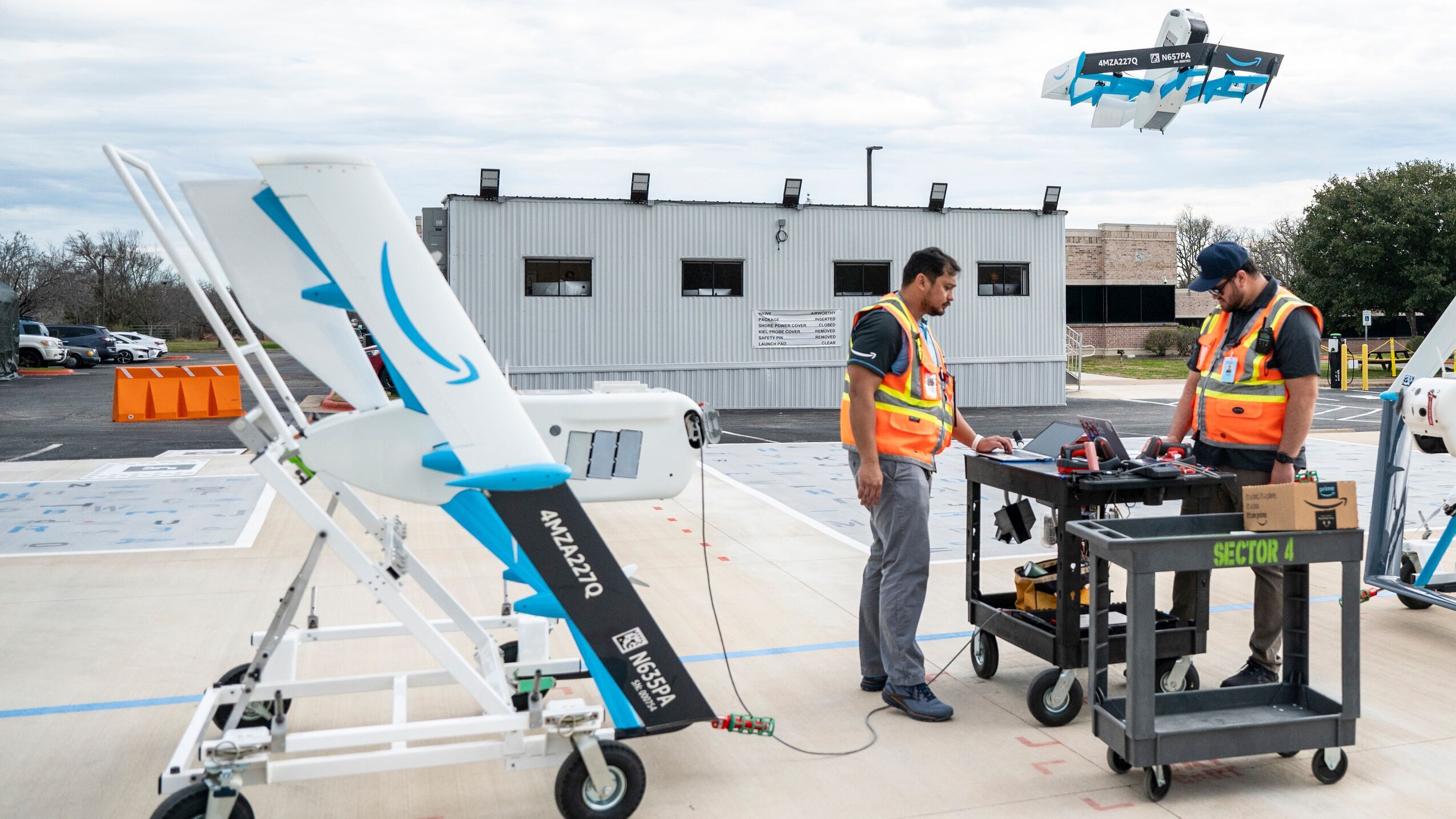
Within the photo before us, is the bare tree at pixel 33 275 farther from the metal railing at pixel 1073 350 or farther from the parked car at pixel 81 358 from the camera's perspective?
the metal railing at pixel 1073 350

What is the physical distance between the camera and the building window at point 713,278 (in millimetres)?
22688

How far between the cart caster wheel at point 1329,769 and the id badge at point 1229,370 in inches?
65.8

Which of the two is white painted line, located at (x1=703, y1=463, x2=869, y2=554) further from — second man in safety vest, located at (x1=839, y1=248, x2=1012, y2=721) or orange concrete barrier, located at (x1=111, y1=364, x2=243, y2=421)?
orange concrete barrier, located at (x1=111, y1=364, x2=243, y2=421)

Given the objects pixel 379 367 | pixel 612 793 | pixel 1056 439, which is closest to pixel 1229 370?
pixel 1056 439

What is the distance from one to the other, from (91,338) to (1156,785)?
4239 cm

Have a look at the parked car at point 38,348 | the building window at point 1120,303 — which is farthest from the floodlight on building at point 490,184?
the building window at point 1120,303

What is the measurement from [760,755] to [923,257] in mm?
2136

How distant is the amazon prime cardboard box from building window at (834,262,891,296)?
19751mm

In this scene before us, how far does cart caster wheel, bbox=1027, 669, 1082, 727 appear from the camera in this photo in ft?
15.0

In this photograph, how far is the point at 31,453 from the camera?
13.9 metres

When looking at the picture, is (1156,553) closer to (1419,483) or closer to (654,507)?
(654,507)

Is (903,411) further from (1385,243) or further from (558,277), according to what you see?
(1385,243)

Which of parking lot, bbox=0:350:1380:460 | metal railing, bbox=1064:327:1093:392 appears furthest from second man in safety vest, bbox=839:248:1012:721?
metal railing, bbox=1064:327:1093:392

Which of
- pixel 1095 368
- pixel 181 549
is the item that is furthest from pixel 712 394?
pixel 1095 368
